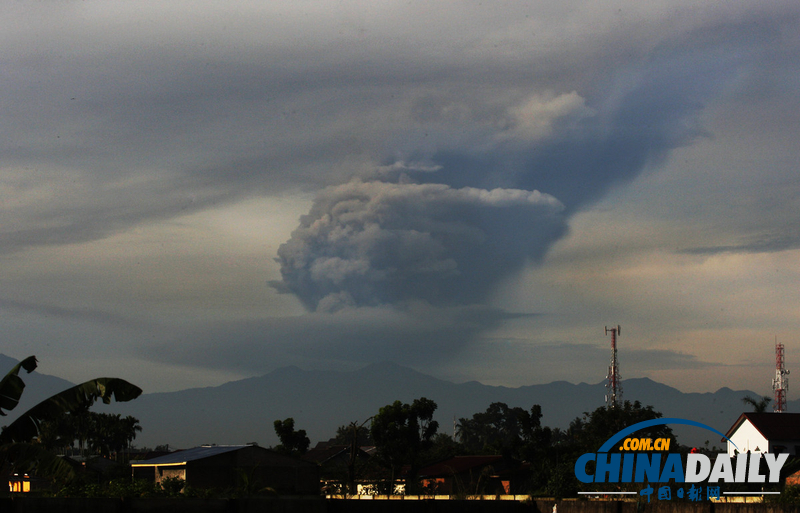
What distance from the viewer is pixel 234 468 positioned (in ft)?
125

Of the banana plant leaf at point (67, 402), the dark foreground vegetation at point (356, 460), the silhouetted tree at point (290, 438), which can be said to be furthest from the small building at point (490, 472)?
the banana plant leaf at point (67, 402)

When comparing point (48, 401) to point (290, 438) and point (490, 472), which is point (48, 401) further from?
point (290, 438)

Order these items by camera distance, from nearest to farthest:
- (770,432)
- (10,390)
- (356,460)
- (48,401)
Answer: (48,401) < (10,390) < (770,432) < (356,460)

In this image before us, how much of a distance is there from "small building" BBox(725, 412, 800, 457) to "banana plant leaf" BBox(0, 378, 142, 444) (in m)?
58.9

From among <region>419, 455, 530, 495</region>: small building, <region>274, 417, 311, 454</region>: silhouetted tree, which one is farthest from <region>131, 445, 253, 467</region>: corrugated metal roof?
<region>274, 417, 311, 454</region>: silhouetted tree

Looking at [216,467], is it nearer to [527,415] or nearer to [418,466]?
[418,466]

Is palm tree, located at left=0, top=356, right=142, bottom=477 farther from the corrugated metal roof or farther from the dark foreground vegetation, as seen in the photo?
the corrugated metal roof

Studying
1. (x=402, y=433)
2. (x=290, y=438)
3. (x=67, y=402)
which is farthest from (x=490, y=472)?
(x=67, y=402)

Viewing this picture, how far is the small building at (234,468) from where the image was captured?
36.7m

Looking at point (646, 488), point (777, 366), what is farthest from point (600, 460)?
point (777, 366)

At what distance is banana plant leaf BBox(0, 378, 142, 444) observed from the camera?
20.6 metres

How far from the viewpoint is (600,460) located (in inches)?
1105

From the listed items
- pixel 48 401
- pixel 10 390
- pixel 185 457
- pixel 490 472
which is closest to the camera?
pixel 48 401

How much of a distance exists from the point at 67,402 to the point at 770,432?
6503cm
